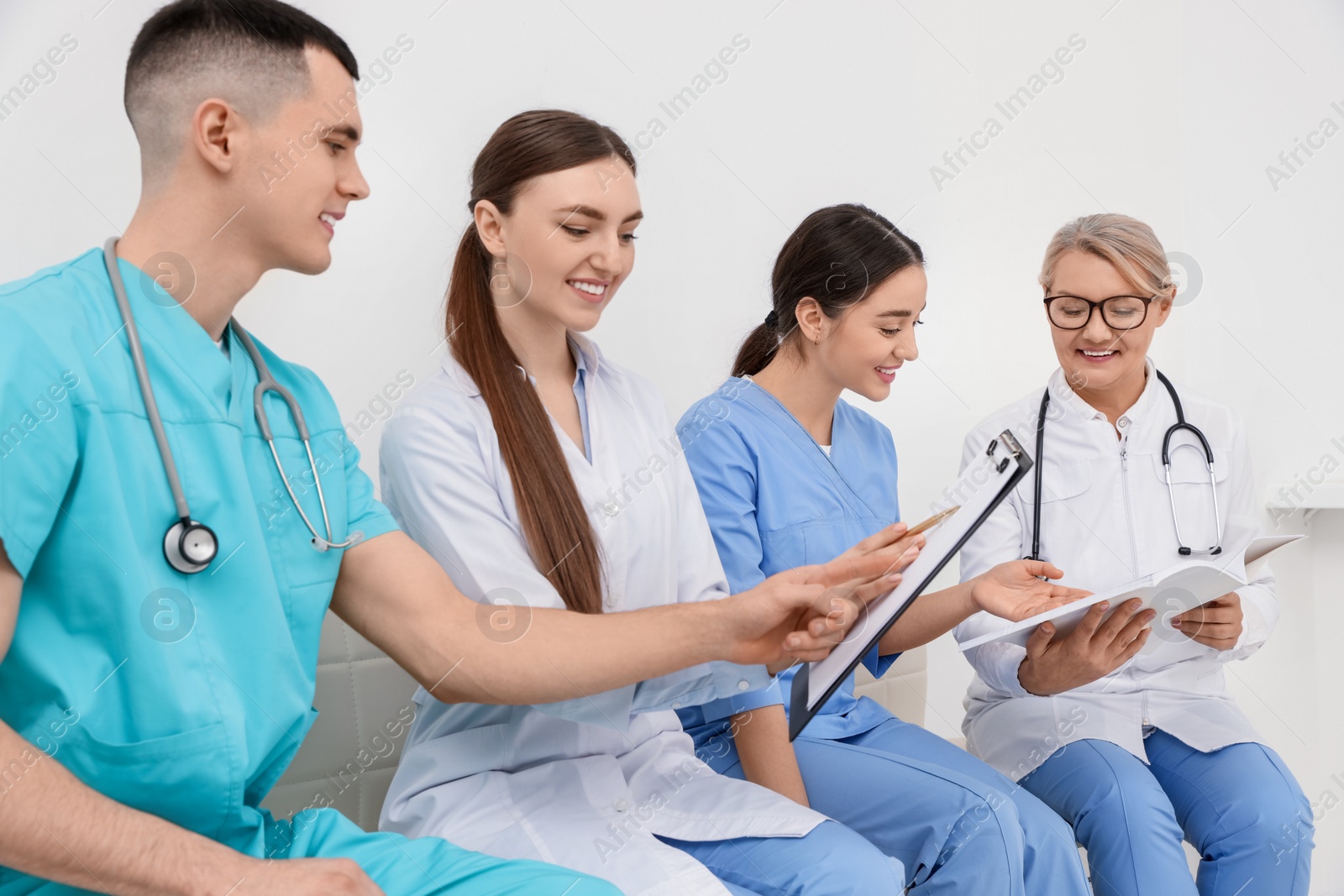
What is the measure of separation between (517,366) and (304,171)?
0.48m

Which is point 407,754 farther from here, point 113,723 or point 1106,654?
point 1106,654

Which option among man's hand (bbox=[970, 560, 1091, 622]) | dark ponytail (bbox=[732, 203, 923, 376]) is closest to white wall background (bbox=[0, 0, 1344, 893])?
dark ponytail (bbox=[732, 203, 923, 376])

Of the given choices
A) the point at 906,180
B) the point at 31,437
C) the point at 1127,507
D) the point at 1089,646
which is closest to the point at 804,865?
the point at 1089,646

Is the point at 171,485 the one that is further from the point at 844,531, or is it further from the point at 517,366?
the point at 844,531

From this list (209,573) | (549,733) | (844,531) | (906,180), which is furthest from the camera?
(906,180)

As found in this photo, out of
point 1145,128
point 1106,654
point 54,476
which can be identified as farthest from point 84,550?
point 1145,128

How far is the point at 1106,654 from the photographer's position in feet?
5.33

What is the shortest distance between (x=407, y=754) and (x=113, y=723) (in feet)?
1.70

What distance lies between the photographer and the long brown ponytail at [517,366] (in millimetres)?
1436

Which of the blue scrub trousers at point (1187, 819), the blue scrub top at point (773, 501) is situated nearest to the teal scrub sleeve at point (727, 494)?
the blue scrub top at point (773, 501)

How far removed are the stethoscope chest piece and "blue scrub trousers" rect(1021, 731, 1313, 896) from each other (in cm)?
143

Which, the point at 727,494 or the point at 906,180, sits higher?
the point at 906,180

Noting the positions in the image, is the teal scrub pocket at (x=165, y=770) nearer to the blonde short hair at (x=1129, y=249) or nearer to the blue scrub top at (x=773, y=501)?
the blue scrub top at (x=773, y=501)

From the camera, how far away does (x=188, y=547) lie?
98cm
